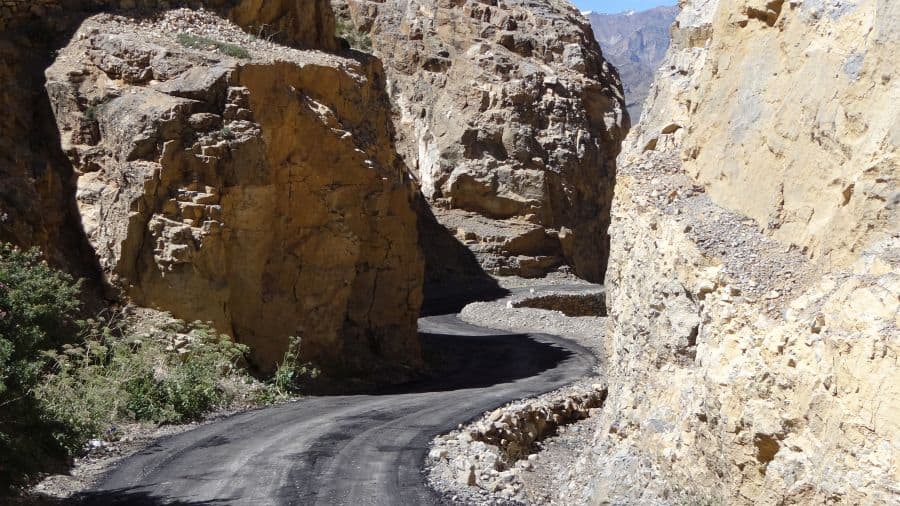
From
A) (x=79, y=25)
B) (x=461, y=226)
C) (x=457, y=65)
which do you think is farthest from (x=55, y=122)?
(x=457, y=65)

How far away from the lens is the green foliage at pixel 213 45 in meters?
20.6

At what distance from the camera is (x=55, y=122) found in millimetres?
18875

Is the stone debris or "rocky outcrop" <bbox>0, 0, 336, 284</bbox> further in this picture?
"rocky outcrop" <bbox>0, 0, 336, 284</bbox>

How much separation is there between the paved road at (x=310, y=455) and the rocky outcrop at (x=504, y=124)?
2755 cm

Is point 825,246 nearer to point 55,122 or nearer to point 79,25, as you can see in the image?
point 55,122

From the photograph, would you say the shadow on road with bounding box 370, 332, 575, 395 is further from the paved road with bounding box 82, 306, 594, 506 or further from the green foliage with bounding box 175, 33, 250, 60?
the green foliage with bounding box 175, 33, 250, 60

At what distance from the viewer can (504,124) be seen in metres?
49.4

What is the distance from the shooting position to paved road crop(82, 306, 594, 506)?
34.9ft

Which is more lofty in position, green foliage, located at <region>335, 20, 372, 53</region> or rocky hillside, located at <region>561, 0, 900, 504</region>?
green foliage, located at <region>335, 20, 372, 53</region>

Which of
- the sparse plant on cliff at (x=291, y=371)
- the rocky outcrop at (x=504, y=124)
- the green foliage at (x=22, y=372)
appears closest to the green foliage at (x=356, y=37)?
the rocky outcrop at (x=504, y=124)

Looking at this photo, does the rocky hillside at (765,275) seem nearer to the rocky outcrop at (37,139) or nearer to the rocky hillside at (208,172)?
the rocky hillside at (208,172)

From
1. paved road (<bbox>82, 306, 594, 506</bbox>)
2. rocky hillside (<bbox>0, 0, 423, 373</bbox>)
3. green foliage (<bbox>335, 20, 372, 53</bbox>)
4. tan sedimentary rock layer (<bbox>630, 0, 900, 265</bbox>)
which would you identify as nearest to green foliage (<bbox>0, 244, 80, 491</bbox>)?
paved road (<bbox>82, 306, 594, 506</bbox>)

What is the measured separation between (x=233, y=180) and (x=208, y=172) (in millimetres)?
636

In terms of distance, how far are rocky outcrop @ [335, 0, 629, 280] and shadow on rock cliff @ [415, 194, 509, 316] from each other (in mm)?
705
